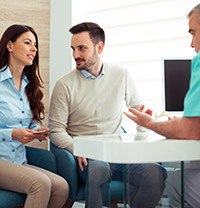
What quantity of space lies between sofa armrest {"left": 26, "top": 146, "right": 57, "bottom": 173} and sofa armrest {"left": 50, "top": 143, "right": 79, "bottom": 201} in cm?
6

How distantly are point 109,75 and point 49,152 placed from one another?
0.69m

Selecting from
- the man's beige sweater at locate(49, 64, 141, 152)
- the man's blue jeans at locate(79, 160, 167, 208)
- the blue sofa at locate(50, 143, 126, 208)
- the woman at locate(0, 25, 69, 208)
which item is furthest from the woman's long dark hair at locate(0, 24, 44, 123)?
the man's blue jeans at locate(79, 160, 167, 208)

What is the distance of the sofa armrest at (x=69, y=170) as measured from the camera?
2.51 metres

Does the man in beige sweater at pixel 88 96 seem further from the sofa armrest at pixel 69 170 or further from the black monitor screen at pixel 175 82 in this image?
the black monitor screen at pixel 175 82

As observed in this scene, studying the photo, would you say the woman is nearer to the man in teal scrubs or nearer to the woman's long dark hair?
the woman's long dark hair

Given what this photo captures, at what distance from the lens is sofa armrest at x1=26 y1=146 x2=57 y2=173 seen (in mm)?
2613

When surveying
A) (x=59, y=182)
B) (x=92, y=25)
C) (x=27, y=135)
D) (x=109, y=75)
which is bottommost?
(x=59, y=182)

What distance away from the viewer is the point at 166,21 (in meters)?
3.50

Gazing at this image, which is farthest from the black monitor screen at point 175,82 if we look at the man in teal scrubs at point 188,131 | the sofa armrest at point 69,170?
the man in teal scrubs at point 188,131

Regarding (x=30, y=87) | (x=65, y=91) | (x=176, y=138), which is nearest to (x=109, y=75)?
(x=65, y=91)

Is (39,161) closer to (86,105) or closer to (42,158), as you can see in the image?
(42,158)

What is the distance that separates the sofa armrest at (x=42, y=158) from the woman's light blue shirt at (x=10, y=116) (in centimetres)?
8

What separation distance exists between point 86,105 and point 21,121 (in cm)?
44

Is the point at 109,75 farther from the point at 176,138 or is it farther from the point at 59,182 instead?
the point at 176,138
